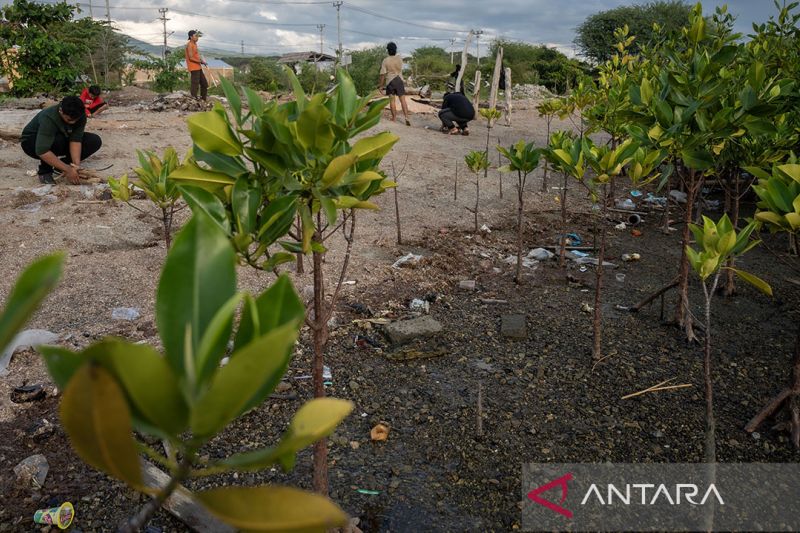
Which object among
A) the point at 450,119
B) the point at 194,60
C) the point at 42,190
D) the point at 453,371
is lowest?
the point at 453,371

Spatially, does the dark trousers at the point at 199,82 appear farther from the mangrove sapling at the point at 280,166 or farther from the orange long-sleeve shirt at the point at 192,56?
the mangrove sapling at the point at 280,166

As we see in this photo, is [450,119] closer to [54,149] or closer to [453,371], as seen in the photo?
[54,149]

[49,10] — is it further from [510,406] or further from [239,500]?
[239,500]

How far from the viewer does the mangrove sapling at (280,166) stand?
4.17 feet

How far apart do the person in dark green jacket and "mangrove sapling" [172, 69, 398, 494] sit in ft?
16.7

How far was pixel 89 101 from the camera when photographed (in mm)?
8727

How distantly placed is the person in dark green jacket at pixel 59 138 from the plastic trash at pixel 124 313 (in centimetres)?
301

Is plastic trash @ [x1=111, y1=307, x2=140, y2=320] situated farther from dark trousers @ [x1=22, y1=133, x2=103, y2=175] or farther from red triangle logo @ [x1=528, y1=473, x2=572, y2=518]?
dark trousers @ [x1=22, y1=133, x2=103, y2=175]

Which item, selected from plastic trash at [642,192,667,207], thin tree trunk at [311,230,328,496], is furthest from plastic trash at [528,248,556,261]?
thin tree trunk at [311,230,328,496]

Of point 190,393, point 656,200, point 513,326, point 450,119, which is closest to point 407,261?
point 513,326

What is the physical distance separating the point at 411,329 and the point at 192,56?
9.00m

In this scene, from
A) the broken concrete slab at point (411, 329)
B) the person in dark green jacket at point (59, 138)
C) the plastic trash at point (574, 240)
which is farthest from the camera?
the person in dark green jacket at point (59, 138)

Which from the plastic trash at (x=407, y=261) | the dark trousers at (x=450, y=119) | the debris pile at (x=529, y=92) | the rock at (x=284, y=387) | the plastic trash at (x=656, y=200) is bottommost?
the rock at (x=284, y=387)

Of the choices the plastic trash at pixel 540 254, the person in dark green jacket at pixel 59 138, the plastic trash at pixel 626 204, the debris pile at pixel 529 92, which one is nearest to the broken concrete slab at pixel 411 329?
the plastic trash at pixel 540 254
